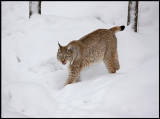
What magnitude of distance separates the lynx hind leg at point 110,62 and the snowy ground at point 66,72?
266mm

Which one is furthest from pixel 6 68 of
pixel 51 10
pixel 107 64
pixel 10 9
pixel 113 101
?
pixel 10 9

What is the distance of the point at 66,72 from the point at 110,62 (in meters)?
1.12

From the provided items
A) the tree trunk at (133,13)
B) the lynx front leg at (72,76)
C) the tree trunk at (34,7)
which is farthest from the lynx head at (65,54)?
the tree trunk at (133,13)

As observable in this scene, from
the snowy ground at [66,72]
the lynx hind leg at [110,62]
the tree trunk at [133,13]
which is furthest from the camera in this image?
the tree trunk at [133,13]

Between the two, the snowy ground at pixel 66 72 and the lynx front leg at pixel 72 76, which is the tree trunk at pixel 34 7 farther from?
the lynx front leg at pixel 72 76

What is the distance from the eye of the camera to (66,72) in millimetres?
7004

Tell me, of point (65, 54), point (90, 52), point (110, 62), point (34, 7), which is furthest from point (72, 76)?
point (34, 7)

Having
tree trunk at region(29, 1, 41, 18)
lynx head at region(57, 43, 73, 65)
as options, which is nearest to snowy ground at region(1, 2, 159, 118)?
tree trunk at region(29, 1, 41, 18)

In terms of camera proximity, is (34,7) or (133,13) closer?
(133,13)

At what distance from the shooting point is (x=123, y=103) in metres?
4.41

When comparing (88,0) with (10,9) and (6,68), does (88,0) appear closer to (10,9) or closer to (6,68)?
(10,9)

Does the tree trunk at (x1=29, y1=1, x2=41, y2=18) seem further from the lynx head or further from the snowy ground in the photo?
the lynx head

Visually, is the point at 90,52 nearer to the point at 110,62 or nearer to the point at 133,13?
the point at 110,62

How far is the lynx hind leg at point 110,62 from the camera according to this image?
22.9 feet
